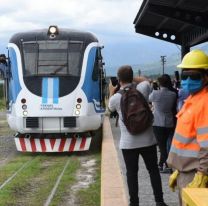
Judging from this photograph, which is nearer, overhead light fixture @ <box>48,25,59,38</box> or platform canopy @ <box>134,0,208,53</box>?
platform canopy @ <box>134,0,208,53</box>

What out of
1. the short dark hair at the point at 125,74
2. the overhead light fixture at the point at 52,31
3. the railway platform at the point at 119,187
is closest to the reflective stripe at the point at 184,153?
the short dark hair at the point at 125,74

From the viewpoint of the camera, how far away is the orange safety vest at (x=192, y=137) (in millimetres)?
4055

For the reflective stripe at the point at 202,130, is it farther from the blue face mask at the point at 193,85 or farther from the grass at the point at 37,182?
the grass at the point at 37,182

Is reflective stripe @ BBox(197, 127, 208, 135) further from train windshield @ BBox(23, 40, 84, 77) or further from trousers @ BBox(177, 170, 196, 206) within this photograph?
train windshield @ BBox(23, 40, 84, 77)

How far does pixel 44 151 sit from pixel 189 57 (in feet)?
33.3

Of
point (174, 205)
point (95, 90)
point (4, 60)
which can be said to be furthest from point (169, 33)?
point (174, 205)

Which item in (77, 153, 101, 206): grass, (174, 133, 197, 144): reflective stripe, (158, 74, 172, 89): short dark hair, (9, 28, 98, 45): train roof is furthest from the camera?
(9, 28, 98, 45): train roof

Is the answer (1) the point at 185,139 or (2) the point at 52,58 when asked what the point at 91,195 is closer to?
(1) the point at 185,139

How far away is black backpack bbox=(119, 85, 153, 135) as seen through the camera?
21.1 ft

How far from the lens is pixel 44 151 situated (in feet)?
46.5

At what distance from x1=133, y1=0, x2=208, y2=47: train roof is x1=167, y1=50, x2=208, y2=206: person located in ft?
24.3

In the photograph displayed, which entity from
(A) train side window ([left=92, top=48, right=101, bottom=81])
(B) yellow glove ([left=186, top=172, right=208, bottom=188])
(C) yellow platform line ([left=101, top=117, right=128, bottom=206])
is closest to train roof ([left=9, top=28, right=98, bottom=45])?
(A) train side window ([left=92, top=48, right=101, bottom=81])

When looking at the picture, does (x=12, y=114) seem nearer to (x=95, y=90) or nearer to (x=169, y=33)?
(x=95, y=90)

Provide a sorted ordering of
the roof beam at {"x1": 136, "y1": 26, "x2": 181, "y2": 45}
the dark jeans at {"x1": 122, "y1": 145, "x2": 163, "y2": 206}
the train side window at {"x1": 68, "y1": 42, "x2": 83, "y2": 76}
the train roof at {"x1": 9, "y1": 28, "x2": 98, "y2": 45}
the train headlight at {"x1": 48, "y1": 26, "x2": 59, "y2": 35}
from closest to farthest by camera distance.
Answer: the dark jeans at {"x1": 122, "y1": 145, "x2": 163, "y2": 206}
the train side window at {"x1": 68, "y1": 42, "x2": 83, "y2": 76}
the train roof at {"x1": 9, "y1": 28, "x2": 98, "y2": 45}
the train headlight at {"x1": 48, "y1": 26, "x2": 59, "y2": 35}
the roof beam at {"x1": 136, "y1": 26, "x2": 181, "y2": 45}
